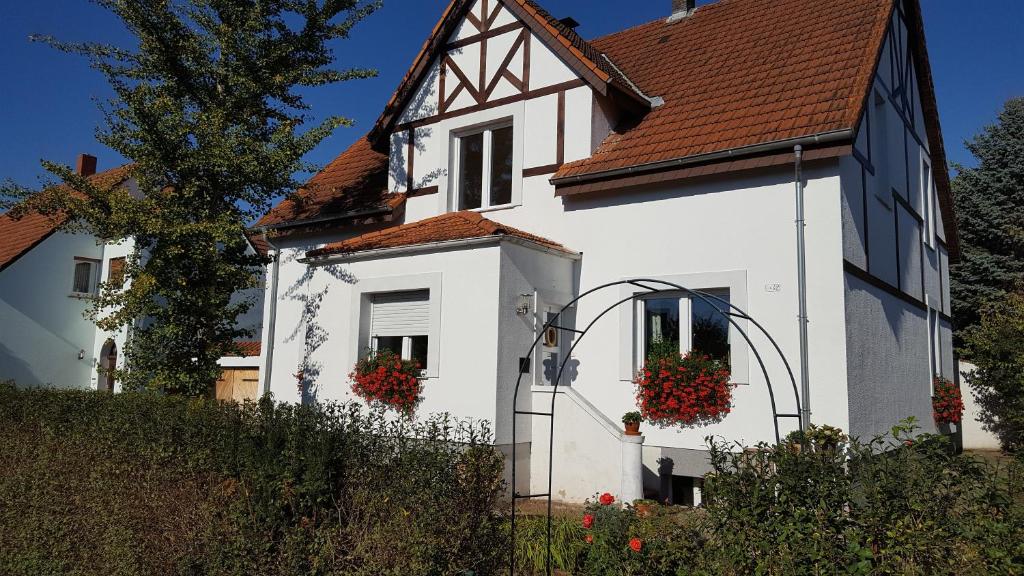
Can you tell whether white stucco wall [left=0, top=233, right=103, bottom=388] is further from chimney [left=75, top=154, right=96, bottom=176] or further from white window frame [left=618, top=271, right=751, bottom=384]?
white window frame [left=618, top=271, right=751, bottom=384]

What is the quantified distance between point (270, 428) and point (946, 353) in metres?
14.4

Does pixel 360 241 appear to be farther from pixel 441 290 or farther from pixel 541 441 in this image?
pixel 541 441

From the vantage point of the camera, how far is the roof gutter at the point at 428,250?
32.6 feet

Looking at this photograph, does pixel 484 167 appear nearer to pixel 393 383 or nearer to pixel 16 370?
pixel 393 383

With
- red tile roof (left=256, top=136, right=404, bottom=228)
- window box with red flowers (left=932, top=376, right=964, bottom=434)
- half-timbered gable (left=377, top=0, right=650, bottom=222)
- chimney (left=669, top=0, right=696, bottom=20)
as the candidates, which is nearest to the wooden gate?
red tile roof (left=256, top=136, right=404, bottom=228)

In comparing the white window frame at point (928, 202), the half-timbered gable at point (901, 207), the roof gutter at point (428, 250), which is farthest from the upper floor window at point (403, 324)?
the white window frame at point (928, 202)

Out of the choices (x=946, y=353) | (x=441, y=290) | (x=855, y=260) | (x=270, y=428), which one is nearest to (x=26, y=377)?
(x=441, y=290)

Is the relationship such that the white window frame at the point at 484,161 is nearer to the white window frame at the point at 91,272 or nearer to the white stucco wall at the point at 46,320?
the white stucco wall at the point at 46,320

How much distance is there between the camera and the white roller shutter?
10.9 metres

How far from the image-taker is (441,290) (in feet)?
34.1

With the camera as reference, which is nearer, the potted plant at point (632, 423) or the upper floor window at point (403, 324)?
the potted plant at point (632, 423)

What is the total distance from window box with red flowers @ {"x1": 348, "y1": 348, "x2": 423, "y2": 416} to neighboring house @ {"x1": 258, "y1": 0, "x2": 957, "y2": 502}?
0.26m

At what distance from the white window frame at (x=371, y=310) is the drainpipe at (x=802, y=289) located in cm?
471

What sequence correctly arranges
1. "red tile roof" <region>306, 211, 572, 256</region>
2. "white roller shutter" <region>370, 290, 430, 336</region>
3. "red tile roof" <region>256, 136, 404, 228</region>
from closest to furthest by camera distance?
"red tile roof" <region>306, 211, 572, 256</region>, "white roller shutter" <region>370, 290, 430, 336</region>, "red tile roof" <region>256, 136, 404, 228</region>
